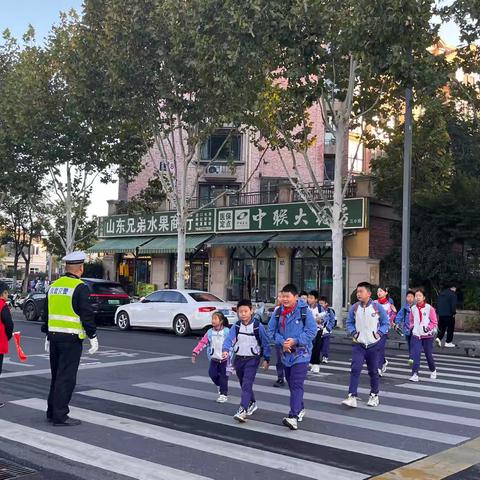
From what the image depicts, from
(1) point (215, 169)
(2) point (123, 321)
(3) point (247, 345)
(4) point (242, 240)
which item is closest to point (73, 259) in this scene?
(3) point (247, 345)

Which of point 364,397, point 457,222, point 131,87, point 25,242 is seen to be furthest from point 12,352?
point 25,242

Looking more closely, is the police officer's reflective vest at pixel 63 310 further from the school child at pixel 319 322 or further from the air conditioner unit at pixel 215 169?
the air conditioner unit at pixel 215 169

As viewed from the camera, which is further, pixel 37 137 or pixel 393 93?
pixel 37 137

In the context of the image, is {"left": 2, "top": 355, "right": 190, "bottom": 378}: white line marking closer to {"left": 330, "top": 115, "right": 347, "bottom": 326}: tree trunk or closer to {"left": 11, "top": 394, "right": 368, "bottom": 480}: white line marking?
{"left": 11, "top": 394, "right": 368, "bottom": 480}: white line marking

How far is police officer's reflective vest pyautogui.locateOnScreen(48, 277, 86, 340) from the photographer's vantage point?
7078 mm

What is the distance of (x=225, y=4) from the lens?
16672 millimetres

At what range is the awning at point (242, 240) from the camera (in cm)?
2848

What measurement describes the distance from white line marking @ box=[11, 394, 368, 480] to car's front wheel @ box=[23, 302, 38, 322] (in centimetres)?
1613

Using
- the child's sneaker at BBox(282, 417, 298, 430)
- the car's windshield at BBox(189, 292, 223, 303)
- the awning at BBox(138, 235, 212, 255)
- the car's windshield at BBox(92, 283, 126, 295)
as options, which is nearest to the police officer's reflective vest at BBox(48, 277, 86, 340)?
the child's sneaker at BBox(282, 417, 298, 430)

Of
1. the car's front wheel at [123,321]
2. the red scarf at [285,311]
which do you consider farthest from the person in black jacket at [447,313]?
the red scarf at [285,311]

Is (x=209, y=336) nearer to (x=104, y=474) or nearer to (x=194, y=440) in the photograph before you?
(x=194, y=440)

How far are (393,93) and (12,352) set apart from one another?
14.5 meters

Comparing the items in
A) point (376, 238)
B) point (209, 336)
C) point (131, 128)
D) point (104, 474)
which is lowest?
point (104, 474)

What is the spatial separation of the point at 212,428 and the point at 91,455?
158 cm
